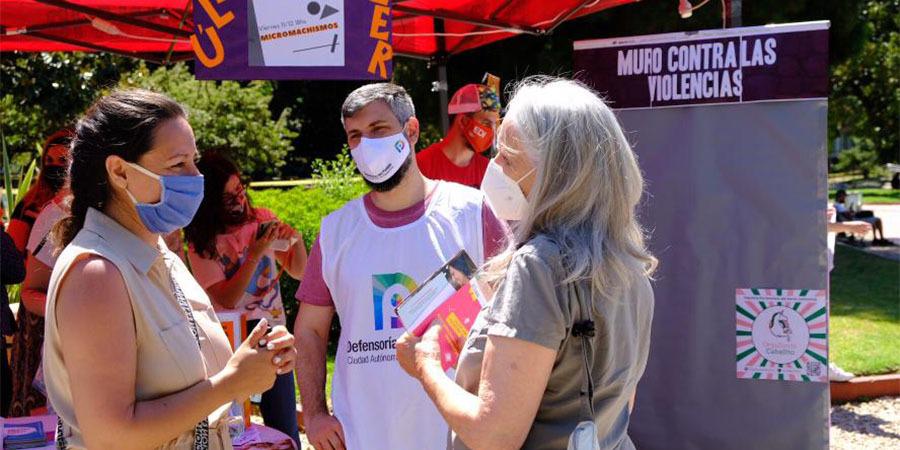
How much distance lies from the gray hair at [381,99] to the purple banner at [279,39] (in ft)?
3.07

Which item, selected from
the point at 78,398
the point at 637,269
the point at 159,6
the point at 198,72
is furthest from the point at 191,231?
the point at 637,269

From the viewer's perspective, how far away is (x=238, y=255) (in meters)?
4.56

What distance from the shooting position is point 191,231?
4.55 m

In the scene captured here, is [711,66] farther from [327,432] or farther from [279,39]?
[327,432]

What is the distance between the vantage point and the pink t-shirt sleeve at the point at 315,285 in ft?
10.2

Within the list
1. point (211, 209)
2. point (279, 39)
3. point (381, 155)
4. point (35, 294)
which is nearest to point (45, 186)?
point (35, 294)

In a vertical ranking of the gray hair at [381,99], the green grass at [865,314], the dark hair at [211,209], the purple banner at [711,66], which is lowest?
the green grass at [865,314]

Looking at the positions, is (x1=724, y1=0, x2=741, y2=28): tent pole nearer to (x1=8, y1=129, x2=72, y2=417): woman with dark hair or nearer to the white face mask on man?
the white face mask on man

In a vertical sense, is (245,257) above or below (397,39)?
below

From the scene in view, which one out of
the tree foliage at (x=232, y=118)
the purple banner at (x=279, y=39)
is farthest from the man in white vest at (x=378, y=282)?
the tree foliage at (x=232, y=118)

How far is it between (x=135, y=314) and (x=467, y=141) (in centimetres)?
391

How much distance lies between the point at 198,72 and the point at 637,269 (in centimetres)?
277

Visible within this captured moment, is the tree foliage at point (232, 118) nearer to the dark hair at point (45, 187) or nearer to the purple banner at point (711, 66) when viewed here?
the dark hair at point (45, 187)

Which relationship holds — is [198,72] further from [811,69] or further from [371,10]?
[811,69]
